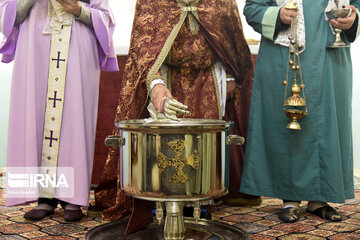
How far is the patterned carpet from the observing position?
2887 mm

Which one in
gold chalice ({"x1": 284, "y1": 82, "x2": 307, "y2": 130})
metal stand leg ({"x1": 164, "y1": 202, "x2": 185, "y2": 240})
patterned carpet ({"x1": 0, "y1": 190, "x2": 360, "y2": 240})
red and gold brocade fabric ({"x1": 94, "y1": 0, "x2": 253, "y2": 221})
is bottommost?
patterned carpet ({"x1": 0, "y1": 190, "x2": 360, "y2": 240})

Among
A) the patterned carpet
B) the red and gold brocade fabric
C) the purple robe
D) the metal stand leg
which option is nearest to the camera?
the metal stand leg

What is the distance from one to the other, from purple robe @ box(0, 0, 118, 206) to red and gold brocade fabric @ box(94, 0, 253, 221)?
246 millimetres

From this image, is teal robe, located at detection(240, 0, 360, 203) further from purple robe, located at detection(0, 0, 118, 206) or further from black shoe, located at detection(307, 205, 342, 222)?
purple robe, located at detection(0, 0, 118, 206)

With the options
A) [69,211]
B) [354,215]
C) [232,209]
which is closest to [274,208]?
[232,209]

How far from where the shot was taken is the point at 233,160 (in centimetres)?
384

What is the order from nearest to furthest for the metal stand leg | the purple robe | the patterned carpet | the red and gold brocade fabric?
the metal stand leg
the patterned carpet
the red and gold brocade fabric
the purple robe

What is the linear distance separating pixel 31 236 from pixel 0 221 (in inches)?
19.2

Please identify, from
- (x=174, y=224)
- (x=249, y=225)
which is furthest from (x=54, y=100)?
(x=249, y=225)

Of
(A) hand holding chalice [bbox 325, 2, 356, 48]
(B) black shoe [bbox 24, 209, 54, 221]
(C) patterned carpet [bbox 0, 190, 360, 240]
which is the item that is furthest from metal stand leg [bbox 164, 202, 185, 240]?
(A) hand holding chalice [bbox 325, 2, 356, 48]

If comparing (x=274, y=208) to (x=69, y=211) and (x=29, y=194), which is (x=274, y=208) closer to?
(x=69, y=211)

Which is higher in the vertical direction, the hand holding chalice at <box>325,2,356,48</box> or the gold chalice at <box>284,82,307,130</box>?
the hand holding chalice at <box>325,2,356,48</box>

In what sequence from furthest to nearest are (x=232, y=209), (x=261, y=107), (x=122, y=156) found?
(x=232, y=209)
(x=261, y=107)
(x=122, y=156)

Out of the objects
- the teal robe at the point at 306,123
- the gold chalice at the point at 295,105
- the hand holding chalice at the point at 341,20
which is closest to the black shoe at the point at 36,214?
the teal robe at the point at 306,123
